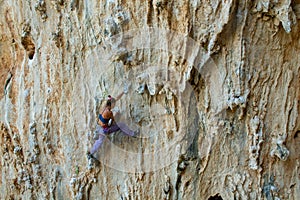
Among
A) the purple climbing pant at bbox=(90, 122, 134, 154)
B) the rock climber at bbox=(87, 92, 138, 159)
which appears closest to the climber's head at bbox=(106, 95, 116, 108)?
the rock climber at bbox=(87, 92, 138, 159)

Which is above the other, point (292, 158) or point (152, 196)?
point (292, 158)

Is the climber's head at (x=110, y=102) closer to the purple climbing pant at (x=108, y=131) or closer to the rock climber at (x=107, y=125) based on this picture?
the rock climber at (x=107, y=125)

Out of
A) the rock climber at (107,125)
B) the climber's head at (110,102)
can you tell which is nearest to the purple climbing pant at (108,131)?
the rock climber at (107,125)

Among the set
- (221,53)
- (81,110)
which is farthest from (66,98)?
(221,53)

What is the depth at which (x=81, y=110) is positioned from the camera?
2.30m

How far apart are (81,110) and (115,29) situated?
2.08 feet

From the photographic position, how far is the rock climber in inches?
82.8

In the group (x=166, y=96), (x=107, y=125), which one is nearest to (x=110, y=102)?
(x=107, y=125)

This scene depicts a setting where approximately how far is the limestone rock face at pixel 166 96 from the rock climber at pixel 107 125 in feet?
0.13

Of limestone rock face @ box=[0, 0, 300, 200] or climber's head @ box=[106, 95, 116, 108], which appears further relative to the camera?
climber's head @ box=[106, 95, 116, 108]

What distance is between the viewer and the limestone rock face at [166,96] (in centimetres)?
201

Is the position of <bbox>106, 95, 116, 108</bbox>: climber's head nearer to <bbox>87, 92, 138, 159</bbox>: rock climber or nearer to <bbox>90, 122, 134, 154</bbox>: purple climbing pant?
<bbox>87, 92, 138, 159</bbox>: rock climber

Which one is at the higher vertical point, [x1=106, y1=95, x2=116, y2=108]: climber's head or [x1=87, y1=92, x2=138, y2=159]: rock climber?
[x1=106, y1=95, x2=116, y2=108]: climber's head

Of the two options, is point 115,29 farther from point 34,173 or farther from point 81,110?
point 34,173
